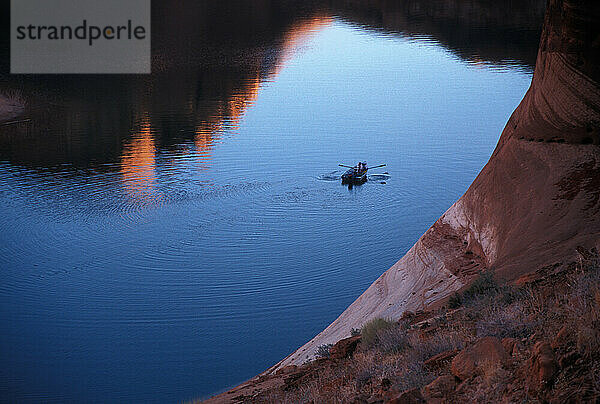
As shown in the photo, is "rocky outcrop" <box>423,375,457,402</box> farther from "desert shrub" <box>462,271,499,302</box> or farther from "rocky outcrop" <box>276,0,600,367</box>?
"rocky outcrop" <box>276,0,600,367</box>

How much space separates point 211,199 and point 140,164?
13.5 feet

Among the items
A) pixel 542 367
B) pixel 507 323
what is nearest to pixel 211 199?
pixel 507 323

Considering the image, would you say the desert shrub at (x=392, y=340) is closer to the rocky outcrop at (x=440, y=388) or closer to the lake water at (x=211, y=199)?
the rocky outcrop at (x=440, y=388)

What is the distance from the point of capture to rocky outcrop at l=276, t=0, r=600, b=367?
22.5 feet

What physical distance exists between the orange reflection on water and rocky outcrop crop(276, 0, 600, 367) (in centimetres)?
1391

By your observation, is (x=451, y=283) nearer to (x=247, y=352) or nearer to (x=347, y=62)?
(x=247, y=352)

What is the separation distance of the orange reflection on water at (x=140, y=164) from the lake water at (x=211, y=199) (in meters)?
0.10

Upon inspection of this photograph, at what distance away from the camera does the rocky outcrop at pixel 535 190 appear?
6.85m

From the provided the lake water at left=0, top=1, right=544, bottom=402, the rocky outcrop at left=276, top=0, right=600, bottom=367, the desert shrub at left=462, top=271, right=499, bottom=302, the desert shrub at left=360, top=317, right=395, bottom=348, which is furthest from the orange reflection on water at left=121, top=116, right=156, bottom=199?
the desert shrub at left=462, top=271, right=499, bottom=302

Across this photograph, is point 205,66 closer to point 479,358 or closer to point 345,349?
point 345,349

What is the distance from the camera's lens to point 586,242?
243 inches

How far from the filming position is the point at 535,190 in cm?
741

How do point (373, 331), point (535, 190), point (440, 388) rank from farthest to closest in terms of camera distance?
point (535, 190) < point (373, 331) < point (440, 388)

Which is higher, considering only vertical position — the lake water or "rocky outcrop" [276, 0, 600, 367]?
"rocky outcrop" [276, 0, 600, 367]
